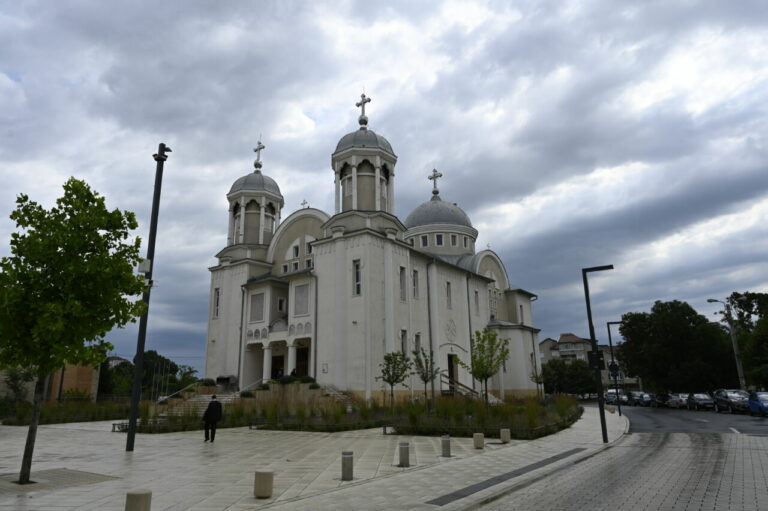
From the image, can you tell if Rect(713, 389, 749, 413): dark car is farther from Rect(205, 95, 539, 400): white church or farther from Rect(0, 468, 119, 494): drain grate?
Rect(0, 468, 119, 494): drain grate

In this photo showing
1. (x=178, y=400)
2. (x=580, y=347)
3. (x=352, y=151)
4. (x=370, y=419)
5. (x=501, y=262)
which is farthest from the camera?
(x=580, y=347)

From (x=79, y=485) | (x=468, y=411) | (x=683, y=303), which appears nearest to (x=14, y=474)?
(x=79, y=485)

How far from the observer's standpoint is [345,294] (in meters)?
31.3

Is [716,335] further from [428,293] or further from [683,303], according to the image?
[428,293]

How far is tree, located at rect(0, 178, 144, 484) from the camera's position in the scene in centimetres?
974

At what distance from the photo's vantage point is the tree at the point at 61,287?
384 inches

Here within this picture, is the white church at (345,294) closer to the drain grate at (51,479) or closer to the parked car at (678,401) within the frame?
the parked car at (678,401)

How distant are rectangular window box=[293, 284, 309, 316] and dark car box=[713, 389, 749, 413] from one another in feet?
89.1

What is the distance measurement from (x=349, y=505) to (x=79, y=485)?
551 cm

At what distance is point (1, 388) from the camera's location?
42.1 m

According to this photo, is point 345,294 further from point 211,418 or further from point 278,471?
point 278,471

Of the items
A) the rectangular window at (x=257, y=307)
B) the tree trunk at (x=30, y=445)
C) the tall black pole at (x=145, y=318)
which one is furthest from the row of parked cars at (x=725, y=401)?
the tree trunk at (x=30, y=445)

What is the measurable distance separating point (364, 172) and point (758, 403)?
27061mm

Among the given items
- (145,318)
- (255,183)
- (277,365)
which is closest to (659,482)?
(145,318)
